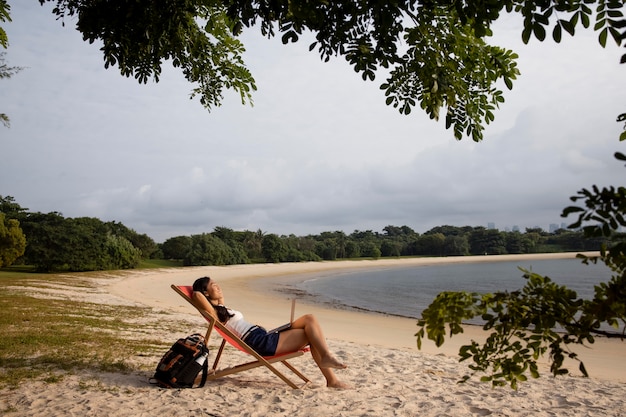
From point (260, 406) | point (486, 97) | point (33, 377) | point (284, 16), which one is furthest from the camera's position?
point (33, 377)

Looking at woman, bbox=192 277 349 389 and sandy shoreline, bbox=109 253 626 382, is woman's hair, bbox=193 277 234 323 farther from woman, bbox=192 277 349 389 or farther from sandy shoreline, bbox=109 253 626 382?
sandy shoreline, bbox=109 253 626 382

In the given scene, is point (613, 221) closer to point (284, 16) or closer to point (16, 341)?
point (284, 16)

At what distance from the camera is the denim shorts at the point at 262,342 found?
15.0ft

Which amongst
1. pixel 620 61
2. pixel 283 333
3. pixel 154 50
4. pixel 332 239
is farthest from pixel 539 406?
pixel 332 239

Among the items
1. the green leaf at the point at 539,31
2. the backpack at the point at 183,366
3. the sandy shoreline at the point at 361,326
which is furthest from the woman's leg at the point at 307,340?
the sandy shoreline at the point at 361,326

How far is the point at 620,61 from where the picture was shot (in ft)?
4.50

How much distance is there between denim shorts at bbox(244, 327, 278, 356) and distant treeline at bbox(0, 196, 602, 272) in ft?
11.9

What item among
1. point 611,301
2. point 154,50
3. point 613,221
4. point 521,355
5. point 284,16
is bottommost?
point 521,355

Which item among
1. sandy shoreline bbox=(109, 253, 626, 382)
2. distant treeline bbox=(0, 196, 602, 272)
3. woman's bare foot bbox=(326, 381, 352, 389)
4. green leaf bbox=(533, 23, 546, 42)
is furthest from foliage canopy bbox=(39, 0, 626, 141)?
sandy shoreline bbox=(109, 253, 626, 382)

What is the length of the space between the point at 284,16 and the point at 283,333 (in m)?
2.97

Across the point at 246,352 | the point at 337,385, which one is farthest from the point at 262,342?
the point at 337,385

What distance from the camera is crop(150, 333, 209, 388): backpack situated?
4441mm

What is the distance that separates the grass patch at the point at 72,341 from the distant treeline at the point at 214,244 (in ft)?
16.3

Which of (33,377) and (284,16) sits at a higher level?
(284,16)
